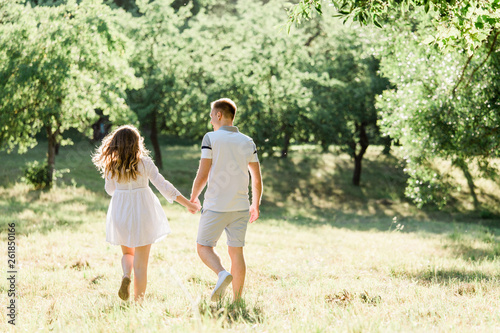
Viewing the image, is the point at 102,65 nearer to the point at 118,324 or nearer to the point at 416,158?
the point at 416,158

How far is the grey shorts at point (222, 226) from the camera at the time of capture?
15.3ft

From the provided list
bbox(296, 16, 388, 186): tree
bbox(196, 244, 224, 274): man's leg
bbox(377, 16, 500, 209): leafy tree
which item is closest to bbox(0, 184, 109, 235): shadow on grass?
bbox(196, 244, 224, 274): man's leg

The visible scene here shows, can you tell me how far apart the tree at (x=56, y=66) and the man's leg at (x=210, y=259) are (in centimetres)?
1202

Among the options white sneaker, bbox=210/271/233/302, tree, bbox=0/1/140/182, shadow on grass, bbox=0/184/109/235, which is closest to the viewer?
white sneaker, bbox=210/271/233/302

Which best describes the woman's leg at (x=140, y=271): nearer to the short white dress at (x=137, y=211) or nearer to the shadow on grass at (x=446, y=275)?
the short white dress at (x=137, y=211)

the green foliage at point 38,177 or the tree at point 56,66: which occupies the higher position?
the tree at point 56,66

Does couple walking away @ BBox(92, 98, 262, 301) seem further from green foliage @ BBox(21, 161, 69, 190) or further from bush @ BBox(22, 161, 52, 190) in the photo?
bush @ BBox(22, 161, 52, 190)

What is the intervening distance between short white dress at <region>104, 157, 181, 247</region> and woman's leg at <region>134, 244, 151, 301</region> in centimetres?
12

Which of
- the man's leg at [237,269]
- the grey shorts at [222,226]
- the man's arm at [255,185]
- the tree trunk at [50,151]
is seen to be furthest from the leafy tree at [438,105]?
the tree trunk at [50,151]

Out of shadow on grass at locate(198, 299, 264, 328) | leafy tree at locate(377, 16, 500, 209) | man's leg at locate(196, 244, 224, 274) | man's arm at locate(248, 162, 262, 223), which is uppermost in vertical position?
leafy tree at locate(377, 16, 500, 209)

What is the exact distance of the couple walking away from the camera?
4688 mm

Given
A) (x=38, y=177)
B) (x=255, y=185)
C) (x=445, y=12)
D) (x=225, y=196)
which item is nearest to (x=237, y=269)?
(x=225, y=196)

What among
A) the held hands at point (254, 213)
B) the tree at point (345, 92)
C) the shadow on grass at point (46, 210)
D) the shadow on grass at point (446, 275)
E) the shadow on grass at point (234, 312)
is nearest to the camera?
the shadow on grass at point (234, 312)

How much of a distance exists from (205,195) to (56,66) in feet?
39.5
